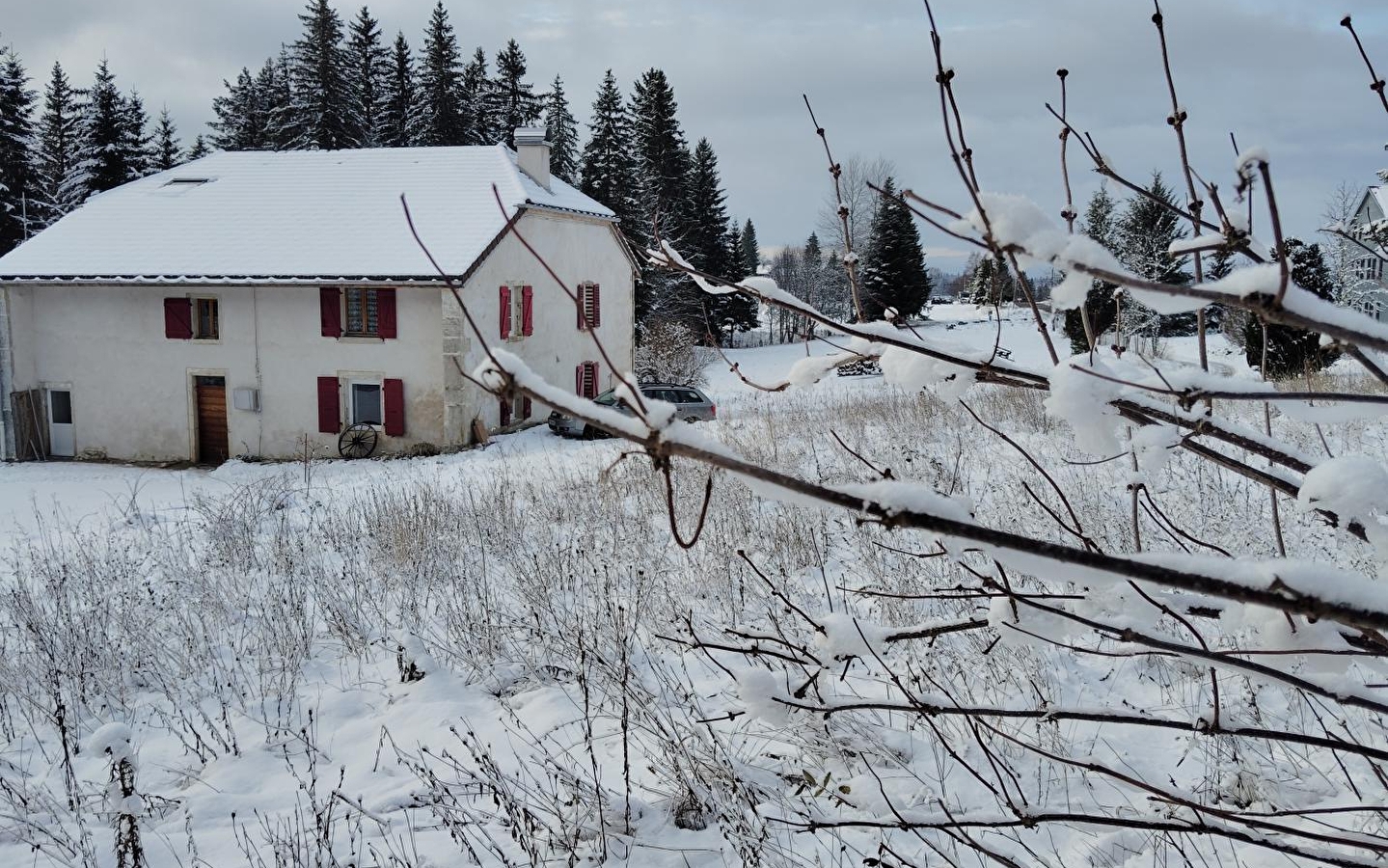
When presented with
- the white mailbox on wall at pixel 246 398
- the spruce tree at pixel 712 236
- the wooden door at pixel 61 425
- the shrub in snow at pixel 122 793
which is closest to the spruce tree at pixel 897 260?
the spruce tree at pixel 712 236

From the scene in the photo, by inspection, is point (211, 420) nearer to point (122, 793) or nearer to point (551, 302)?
point (551, 302)

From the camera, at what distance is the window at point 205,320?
2064 cm

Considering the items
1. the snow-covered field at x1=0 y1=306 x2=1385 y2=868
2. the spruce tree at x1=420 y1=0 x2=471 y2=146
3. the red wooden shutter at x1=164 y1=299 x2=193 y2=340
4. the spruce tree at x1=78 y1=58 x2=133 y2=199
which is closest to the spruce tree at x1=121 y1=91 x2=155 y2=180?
the spruce tree at x1=78 y1=58 x2=133 y2=199

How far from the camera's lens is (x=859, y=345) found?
176 cm

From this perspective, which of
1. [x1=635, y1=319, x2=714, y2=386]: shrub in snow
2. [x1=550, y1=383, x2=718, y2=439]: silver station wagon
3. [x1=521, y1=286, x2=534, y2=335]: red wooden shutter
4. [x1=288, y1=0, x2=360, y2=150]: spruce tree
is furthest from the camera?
[x1=288, y1=0, x2=360, y2=150]: spruce tree

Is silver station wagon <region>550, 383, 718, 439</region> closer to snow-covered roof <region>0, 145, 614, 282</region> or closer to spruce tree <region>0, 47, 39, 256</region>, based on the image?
snow-covered roof <region>0, 145, 614, 282</region>

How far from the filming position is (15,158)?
3716cm

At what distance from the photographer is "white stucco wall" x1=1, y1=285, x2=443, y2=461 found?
20.0m

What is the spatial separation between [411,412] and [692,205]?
26553mm

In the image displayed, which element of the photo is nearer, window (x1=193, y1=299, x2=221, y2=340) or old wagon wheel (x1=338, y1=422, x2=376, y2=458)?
old wagon wheel (x1=338, y1=422, x2=376, y2=458)

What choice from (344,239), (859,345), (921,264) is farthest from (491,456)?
(921,264)

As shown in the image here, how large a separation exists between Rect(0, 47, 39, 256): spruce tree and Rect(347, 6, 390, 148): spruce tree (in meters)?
13.3

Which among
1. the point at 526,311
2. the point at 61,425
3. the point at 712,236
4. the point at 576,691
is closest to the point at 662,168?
the point at 712,236

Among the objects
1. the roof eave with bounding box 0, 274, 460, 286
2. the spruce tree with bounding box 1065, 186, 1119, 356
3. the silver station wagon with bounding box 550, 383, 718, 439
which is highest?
the roof eave with bounding box 0, 274, 460, 286
